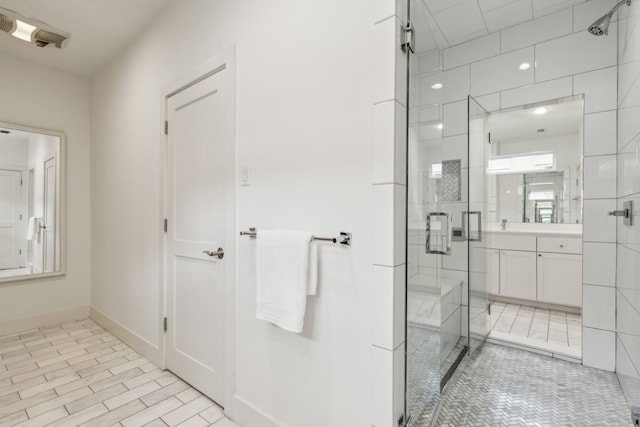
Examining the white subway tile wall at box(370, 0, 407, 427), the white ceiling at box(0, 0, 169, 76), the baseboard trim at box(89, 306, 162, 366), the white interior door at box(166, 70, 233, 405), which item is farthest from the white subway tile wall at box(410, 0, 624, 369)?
the baseboard trim at box(89, 306, 162, 366)

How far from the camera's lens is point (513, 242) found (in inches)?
137

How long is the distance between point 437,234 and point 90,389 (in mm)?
2449

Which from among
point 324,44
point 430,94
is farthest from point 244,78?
point 430,94

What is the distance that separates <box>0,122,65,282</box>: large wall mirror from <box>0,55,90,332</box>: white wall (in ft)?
0.30

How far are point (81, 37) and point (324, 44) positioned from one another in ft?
8.49

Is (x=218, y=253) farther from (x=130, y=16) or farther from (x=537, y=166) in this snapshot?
(x=537, y=166)

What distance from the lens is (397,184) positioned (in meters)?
1.10

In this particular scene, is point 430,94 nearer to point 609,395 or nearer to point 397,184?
point 397,184

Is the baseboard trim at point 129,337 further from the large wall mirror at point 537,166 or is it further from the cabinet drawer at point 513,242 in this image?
the large wall mirror at point 537,166

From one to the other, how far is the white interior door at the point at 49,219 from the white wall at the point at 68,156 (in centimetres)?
12

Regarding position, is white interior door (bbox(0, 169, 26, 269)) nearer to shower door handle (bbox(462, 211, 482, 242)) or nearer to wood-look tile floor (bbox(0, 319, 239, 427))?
wood-look tile floor (bbox(0, 319, 239, 427))

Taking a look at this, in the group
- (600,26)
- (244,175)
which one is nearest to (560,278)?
(600,26)

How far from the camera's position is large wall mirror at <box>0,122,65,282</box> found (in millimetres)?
2881

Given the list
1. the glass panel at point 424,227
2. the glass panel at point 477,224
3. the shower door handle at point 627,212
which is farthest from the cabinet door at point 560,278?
the glass panel at point 424,227
